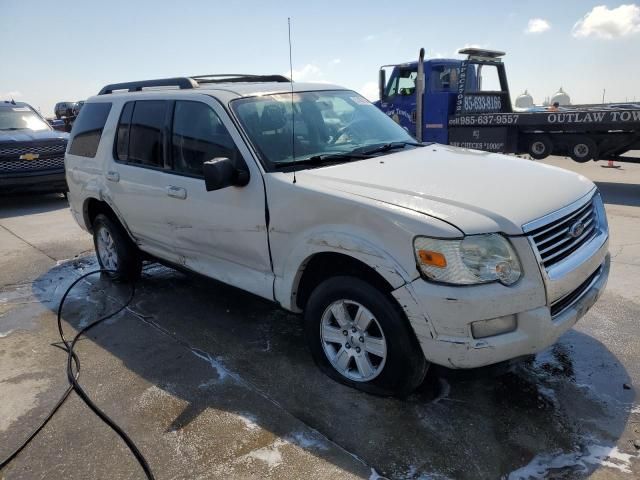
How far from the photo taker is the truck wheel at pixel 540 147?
36.8ft

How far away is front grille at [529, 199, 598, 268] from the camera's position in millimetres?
2666

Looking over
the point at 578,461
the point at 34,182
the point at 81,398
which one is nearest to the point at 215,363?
the point at 81,398

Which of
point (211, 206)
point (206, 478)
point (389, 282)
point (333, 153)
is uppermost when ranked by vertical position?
point (333, 153)

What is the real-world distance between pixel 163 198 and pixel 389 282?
7.18 feet

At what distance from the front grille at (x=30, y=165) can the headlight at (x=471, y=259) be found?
8.97 metres

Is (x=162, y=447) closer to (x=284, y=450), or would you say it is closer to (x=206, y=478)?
(x=206, y=478)

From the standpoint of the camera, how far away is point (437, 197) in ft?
9.12

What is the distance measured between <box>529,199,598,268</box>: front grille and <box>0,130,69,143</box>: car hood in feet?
31.2

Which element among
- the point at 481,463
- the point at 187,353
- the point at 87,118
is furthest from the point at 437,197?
the point at 87,118

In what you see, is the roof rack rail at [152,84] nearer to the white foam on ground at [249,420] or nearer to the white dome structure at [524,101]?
the white foam on ground at [249,420]

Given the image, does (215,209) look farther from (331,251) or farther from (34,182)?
(34,182)

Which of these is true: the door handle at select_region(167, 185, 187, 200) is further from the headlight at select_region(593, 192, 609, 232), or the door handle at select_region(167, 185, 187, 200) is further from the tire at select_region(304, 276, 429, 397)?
the headlight at select_region(593, 192, 609, 232)

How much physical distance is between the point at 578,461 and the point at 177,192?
3.05m

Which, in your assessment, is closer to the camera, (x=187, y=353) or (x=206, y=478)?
(x=206, y=478)
